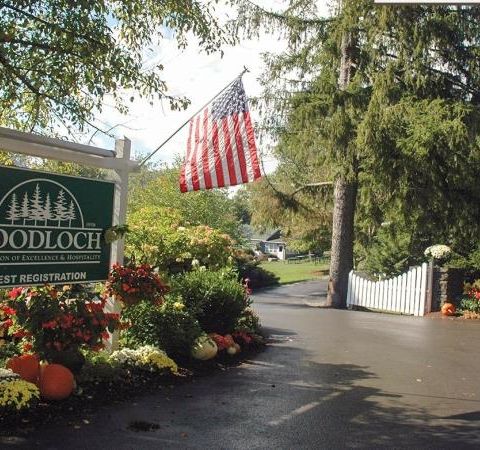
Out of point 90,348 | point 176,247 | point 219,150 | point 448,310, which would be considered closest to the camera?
point 90,348

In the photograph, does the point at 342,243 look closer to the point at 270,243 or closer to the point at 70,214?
the point at 70,214

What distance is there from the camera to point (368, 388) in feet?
21.6

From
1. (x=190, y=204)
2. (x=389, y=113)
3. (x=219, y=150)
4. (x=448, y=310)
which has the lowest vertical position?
(x=448, y=310)

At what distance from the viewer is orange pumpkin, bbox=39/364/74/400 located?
5172 mm

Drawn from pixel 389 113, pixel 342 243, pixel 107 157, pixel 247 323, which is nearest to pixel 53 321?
pixel 107 157

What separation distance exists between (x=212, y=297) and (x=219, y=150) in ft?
6.90

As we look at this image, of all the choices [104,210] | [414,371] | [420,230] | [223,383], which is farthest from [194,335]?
[420,230]

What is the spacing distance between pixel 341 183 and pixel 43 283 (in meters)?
12.9

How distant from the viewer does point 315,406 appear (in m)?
5.74

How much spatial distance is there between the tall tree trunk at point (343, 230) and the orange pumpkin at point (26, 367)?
13.0 m

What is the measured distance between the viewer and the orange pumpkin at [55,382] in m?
5.17

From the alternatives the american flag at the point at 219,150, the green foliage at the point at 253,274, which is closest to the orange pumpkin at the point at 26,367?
the american flag at the point at 219,150

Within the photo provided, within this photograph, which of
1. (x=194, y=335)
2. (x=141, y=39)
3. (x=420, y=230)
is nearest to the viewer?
(x=194, y=335)

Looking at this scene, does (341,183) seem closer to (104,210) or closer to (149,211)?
(149,211)
